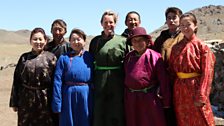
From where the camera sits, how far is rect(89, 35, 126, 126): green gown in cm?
449

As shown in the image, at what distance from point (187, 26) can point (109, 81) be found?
108cm

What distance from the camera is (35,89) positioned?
4.58 meters

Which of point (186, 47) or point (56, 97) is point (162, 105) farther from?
point (56, 97)

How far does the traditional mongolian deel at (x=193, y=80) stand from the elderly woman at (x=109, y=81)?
664 mm

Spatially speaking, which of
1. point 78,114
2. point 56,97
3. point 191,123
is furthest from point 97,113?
point 191,123

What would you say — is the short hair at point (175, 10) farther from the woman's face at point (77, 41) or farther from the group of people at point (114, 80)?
the woman's face at point (77, 41)

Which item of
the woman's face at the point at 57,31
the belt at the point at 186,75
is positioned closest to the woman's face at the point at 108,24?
A: the woman's face at the point at 57,31

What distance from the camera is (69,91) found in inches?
176

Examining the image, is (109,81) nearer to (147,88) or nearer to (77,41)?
(147,88)

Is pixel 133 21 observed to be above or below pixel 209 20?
below

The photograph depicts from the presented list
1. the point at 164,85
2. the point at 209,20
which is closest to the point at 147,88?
the point at 164,85

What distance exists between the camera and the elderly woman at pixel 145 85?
13.9ft

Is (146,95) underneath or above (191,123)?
above

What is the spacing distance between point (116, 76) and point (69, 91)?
0.56 m
